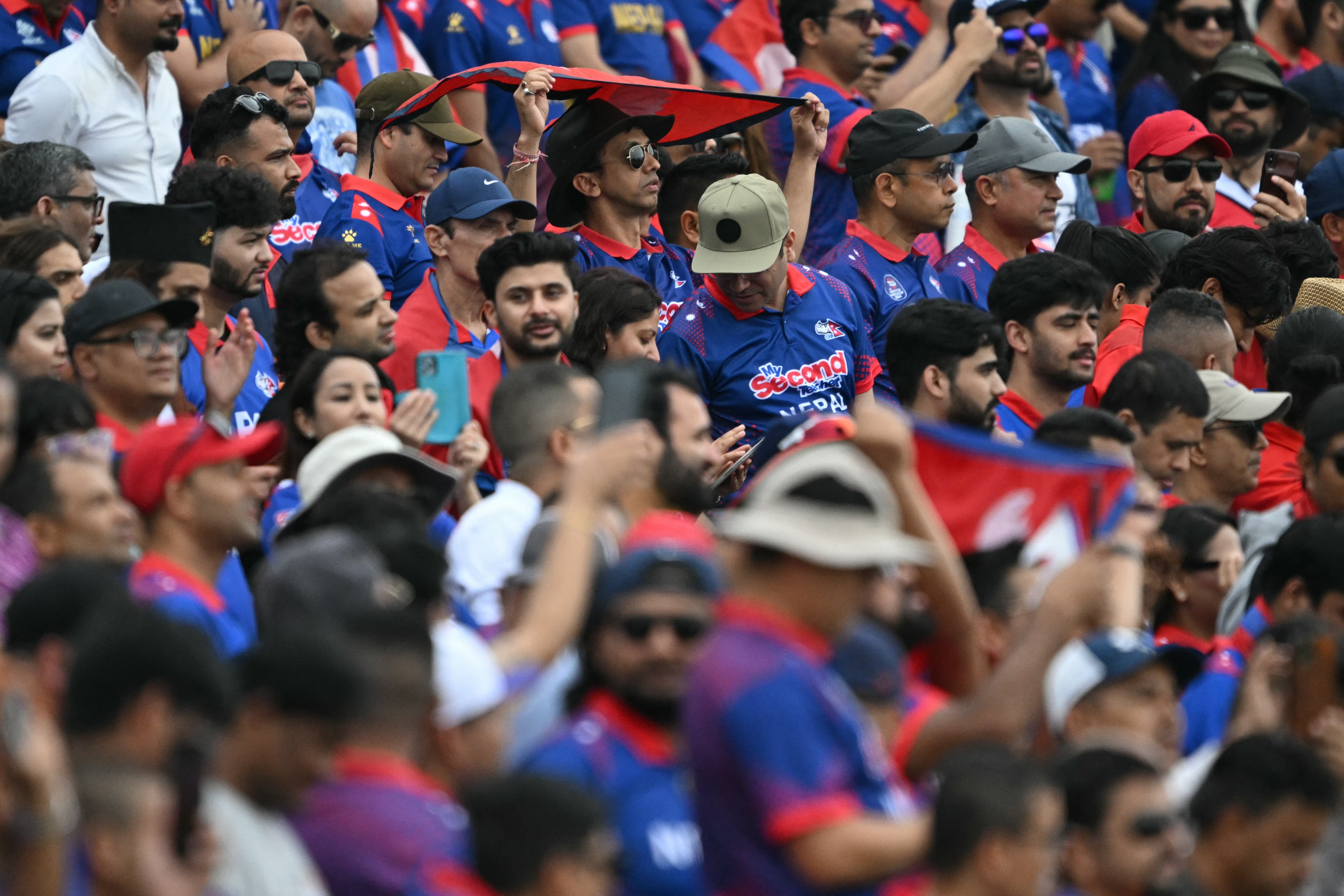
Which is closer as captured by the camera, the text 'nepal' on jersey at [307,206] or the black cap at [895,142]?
the text 'nepal' on jersey at [307,206]

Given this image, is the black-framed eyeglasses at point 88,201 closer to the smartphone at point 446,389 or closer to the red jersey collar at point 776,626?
the smartphone at point 446,389

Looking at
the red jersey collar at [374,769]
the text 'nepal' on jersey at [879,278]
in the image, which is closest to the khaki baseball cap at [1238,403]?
the text 'nepal' on jersey at [879,278]

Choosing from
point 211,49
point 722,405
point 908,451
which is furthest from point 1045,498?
point 211,49

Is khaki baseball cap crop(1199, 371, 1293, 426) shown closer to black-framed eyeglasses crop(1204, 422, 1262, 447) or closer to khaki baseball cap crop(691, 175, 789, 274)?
black-framed eyeglasses crop(1204, 422, 1262, 447)

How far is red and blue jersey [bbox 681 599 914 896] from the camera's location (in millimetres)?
3182

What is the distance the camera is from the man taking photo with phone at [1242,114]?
1037 centimetres

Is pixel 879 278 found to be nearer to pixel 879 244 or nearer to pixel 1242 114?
pixel 879 244

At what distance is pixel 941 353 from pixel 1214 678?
5.75 feet

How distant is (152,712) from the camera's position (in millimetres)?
3139

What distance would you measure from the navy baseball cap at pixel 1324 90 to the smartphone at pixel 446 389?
7.10 m

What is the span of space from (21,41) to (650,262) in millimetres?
2860

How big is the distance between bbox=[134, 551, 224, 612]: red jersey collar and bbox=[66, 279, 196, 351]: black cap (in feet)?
4.04

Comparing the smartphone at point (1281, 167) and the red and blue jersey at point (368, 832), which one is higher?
the red and blue jersey at point (368, 832)

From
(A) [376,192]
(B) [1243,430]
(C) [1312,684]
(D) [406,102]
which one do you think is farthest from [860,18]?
(C) [1312,684]
